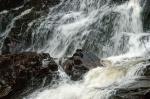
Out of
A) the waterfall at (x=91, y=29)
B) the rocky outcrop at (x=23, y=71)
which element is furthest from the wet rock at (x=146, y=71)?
the waterfall at (x=91, y=29)

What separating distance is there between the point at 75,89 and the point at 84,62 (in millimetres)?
1953

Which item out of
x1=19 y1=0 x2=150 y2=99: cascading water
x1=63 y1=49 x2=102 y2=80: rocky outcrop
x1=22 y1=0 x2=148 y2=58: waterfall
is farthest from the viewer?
x1=22 y1=0 x2=148 y2=58: waterfall

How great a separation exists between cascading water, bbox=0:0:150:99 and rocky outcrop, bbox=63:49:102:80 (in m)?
0.23

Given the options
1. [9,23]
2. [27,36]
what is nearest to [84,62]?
[27,36]

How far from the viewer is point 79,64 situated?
13.1 m

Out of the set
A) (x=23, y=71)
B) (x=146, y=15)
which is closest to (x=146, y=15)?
(x=146, y=15)

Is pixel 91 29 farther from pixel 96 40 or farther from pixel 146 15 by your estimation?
pixel 146 15

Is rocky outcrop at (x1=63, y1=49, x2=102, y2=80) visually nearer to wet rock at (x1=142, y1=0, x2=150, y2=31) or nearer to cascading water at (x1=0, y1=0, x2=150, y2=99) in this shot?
cascading water at (x1=0, y1=0, x2=150, y2=99)

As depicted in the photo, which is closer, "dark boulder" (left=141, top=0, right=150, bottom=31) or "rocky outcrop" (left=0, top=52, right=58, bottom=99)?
"rocky outcrop" (left=0, top=52, right=58, bottom=99)

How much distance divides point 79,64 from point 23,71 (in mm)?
1773

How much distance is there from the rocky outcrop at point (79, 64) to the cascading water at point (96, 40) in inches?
9.0

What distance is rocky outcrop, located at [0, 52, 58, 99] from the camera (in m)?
12.4

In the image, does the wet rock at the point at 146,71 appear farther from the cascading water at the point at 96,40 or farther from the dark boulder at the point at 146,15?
the dark boulder at the point at 146,15

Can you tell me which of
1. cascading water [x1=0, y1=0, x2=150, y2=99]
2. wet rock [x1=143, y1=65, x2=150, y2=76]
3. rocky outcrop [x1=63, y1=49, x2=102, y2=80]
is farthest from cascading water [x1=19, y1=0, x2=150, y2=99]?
rocky outcrop [x1=63, y1=49, x2=102, y2=80]
